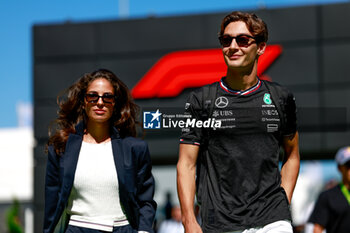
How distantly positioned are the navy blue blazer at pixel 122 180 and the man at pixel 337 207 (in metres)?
2.69

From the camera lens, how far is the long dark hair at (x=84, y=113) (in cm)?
511

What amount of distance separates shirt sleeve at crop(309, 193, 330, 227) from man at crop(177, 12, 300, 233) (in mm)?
2717

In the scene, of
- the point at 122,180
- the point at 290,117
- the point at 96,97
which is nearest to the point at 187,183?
the point at 122,180

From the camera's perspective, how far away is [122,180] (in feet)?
15.7

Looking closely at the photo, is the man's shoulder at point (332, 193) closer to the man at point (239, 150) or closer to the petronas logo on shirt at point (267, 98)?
the man at point (239, 150)

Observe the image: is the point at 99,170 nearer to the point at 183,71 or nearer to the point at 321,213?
the point at 321,213

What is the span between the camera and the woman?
475 centimetres

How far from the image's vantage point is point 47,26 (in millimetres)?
18156

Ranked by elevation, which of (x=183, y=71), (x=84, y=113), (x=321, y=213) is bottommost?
(x=321, y=213)

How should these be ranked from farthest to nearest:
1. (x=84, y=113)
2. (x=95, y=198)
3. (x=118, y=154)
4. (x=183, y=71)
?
(x=183, y=71) < (x=84, y=113) < (x=118, y=154) < (x=95, y=198)

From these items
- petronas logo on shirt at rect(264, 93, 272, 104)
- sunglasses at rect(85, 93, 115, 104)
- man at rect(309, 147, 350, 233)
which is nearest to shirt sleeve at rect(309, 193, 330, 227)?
man at rect(309, 147, 350, 233)

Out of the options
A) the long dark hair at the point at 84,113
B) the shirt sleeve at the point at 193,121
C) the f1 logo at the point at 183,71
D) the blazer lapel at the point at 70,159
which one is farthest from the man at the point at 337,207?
the f1 logo at the point at 183,71

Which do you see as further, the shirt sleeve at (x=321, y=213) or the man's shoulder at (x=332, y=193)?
the man's shoulder at (x=332, y=193)

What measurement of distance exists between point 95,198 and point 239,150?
132 centimetres
